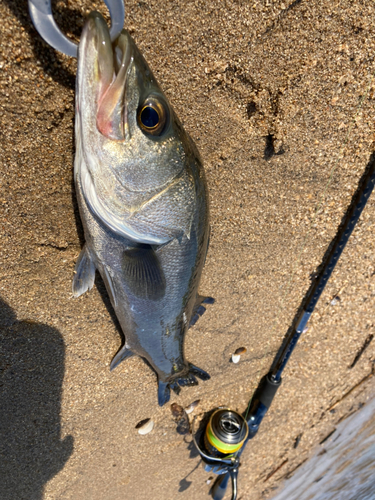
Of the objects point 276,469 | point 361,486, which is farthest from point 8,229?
point 361,486

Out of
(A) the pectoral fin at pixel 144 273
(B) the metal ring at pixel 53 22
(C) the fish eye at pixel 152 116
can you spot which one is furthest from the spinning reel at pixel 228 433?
(B) the metal ring at pixel 53 22

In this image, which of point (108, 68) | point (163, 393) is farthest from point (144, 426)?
point (108, 68)

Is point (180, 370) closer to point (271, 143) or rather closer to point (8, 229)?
point (8, 229)

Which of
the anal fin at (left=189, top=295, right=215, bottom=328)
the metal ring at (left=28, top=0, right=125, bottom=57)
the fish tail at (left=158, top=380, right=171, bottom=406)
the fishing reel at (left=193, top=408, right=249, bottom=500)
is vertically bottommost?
the fishing reel at (left=193, top=408, right=249, bottom=500)

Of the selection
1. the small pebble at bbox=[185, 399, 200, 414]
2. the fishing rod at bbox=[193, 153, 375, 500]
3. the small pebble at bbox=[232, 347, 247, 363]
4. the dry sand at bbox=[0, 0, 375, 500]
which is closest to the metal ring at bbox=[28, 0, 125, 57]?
the dry sand at bbox=[0, 0, 375, 500]

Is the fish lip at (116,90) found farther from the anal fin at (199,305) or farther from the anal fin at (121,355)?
the anal fin at (121,355)

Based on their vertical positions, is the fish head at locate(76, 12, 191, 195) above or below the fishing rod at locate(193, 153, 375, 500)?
above

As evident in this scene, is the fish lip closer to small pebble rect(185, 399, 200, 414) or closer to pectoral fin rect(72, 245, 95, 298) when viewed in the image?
pectoral fin rect(72, 245, 95, 298)
